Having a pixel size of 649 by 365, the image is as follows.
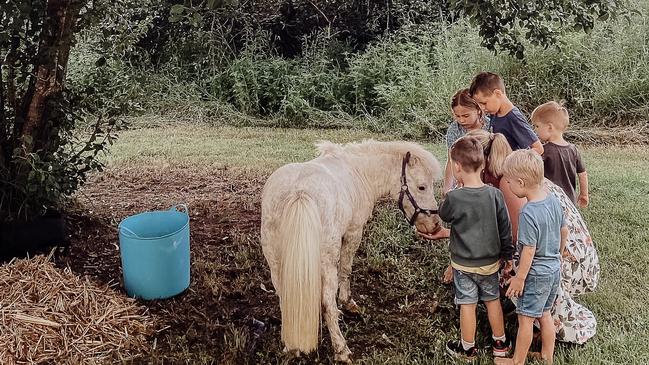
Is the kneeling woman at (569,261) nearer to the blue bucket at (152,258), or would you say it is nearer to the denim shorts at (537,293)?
the denim shorts at (537,293)

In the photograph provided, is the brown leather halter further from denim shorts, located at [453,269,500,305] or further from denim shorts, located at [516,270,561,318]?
denim shorts, located at [516,270,561,318]

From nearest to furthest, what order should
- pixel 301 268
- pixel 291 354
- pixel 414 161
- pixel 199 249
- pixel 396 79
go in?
pixel 301 268
pixel 291 354
pixel 414 161
pixel 199 249
pixel 396 79

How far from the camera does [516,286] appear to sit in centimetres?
295

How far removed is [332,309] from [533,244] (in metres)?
1.05

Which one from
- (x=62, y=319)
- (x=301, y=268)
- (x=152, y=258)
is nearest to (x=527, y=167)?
(x=301, y=268)

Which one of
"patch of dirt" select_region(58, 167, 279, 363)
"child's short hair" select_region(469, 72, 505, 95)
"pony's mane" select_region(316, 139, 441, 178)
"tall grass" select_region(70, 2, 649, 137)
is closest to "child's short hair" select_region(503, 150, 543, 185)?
"pony's mane" select_region(316, 139, 441, 178)

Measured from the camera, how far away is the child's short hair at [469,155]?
2.96 metres

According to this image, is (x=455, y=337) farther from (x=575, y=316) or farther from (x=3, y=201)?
(x=3, y=201)

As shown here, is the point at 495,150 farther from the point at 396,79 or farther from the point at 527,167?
the point at 396,79

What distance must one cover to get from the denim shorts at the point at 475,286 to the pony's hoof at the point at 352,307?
0.78 meters

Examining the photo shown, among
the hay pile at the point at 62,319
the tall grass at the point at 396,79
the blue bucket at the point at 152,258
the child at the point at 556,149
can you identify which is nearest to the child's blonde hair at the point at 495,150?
the child at the point at 556,149

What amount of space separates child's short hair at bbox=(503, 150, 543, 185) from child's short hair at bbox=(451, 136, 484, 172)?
5.9 inches

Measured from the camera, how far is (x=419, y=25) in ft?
35.5

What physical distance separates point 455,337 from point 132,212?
318 cm
